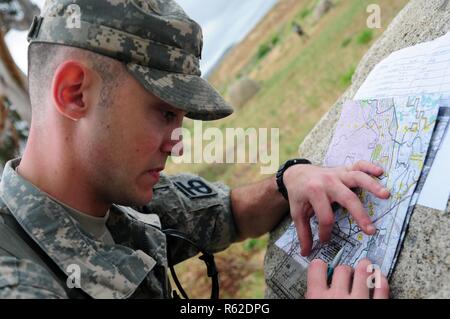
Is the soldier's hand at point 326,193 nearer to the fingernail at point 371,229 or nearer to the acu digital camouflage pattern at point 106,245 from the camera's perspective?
the fingernail at point 371,229

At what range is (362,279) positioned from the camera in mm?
1187

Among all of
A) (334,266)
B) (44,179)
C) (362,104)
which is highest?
(362,104)

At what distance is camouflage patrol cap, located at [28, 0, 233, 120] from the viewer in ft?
4.30

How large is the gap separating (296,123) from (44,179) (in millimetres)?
6556

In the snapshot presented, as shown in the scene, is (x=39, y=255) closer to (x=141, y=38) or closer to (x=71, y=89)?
(x=71, y=89)

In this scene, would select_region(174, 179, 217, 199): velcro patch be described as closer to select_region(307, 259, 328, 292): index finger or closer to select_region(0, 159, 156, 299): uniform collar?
select_region(0, 159, 156, 299): uniform collar

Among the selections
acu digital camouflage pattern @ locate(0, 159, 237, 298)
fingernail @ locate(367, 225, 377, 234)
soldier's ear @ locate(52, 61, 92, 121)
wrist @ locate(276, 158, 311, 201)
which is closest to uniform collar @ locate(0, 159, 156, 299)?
acu digital camouflage pattern @ locate(0, 159, 237, 298)

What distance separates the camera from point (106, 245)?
142cm

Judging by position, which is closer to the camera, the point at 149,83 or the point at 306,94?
the point at 149,83

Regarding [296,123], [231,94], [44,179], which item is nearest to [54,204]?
[44,179]

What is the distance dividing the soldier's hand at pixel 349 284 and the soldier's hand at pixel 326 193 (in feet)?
0.44

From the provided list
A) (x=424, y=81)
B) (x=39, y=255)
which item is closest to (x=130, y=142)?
(x=39, y=255)
